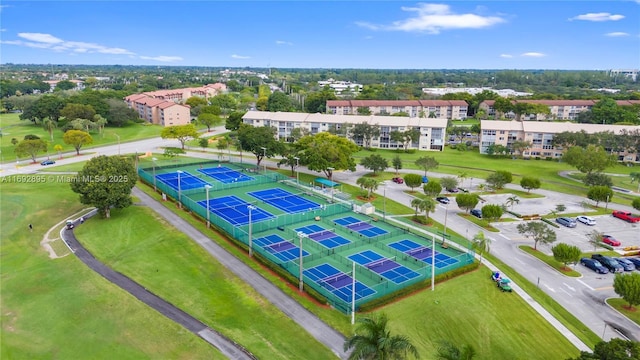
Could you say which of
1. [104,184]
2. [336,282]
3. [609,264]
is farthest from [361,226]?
[104,184]

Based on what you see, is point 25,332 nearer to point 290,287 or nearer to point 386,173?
point 290,287

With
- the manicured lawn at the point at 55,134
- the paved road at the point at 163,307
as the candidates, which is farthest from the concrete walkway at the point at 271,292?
the manicured lawn at the point at 55,134

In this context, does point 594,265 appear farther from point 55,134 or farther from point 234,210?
point 55,134

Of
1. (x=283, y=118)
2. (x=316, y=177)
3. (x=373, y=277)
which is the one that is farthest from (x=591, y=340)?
(x=283, y=118)

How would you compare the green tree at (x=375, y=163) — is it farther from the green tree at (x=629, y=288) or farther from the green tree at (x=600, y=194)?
the green tree at (x=629, y=288)

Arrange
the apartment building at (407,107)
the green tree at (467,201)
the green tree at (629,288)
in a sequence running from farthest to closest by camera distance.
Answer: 1. the apartment building at (407,107)
2. the green tree at (467,201)
3. the green tree at (629,288)
